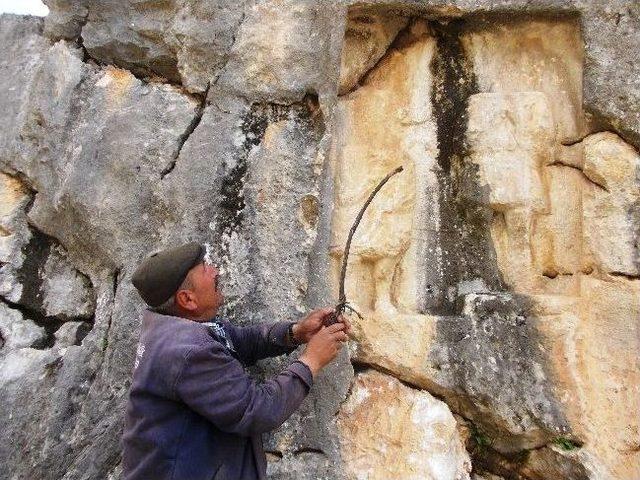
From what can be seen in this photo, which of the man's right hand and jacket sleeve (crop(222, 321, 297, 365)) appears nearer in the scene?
the man's right hand

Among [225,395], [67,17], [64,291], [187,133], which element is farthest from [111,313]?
[67,17]

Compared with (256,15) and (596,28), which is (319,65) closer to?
(256,15)

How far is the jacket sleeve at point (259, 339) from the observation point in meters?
2.68

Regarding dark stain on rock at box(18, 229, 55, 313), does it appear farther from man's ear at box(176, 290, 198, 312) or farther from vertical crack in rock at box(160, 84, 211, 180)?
man's ear at box(176, 290, 198, 312)

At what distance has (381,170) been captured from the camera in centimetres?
350

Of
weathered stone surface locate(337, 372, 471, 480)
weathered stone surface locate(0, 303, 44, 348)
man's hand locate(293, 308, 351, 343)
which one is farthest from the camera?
weathered stone surface locate(0, 303, 44, 348)

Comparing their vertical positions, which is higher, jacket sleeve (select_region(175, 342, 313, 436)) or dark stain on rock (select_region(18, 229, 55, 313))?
dark stain on rock (select_region(18, 229, 55, 313))

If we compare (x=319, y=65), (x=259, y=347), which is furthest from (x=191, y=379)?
(x=319, y=65)

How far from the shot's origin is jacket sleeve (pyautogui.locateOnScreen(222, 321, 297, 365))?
268 cm

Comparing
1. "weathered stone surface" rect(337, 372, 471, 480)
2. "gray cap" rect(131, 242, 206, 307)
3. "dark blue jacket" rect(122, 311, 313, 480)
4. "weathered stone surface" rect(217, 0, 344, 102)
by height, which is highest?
"weathered stone surface" rect(217, 0, 344, 102)

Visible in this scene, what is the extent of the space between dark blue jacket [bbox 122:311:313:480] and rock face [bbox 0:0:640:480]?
2.29ft

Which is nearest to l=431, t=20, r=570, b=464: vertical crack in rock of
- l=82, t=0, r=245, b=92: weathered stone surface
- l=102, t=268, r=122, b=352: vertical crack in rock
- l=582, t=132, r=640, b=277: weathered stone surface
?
l=582, t=132, r=640, b=277: weathered stone surface

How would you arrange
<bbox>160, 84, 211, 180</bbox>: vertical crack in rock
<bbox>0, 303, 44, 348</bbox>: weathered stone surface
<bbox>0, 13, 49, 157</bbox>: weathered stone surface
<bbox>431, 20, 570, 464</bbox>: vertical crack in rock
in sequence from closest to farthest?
<bbox>431, 20, 570, 464</bbox>: vertical crack in rock
<bbox>160, 84, 211, 180</bbox>: vertical crack in rock
<bbox>0, 303, 44, 348</bbox>: weathered stone surface
<bbox>0, 13, 49, 157</bbox>: weathered stone surface

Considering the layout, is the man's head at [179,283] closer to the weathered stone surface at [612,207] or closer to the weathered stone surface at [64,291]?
the weathered stone surface at [64,291]
